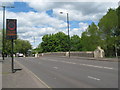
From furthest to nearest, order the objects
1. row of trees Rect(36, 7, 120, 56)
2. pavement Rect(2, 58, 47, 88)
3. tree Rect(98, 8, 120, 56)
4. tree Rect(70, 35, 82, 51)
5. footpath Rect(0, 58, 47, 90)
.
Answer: tree Rect(70, 35, 82, 51), tree Rect(98, 8, 120, 56), row of trees Rect(36, 7, 120, 56), pavement Rect(2, 58, 47, 88), footpath Rect(0, 58, 47, 90)

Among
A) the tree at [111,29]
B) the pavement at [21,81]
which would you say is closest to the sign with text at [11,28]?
the pavement at [21,81]

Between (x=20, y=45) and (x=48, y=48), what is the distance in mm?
21767

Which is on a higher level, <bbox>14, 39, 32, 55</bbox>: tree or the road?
<bbox>14, 39, 32, 55</bbox>: tree

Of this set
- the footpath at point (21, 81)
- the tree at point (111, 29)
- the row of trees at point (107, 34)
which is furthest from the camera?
the tree at point (111, 29)

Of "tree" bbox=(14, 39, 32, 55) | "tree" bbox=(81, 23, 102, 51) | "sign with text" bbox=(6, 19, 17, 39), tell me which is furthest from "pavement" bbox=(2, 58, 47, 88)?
"tree" bbox=(14, 39, 32, 55)

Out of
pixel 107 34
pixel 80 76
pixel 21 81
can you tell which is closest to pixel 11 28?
pixel 21 81

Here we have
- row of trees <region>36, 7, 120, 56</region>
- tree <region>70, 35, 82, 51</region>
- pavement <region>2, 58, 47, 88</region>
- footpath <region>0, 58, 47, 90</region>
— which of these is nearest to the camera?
footpath <region>0, 58, 47, 90</region>

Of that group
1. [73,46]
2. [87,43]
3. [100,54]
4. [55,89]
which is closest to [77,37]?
[73,46]

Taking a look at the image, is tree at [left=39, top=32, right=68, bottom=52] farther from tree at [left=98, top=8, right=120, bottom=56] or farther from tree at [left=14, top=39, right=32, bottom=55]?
tree at [left=98, top=8, right=120, bottom=56]

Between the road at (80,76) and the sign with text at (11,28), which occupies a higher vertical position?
the sign with text at (11,28)

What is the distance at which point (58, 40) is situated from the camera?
12150cm

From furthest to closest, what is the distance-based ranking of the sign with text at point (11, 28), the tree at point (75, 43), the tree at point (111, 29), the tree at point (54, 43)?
the tree at point (75, 43), the tree at point (54, 43), the tree at point (111, 29), the sign with text at point (11, 28)

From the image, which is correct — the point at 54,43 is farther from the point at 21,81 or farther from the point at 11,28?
the point at 21,81

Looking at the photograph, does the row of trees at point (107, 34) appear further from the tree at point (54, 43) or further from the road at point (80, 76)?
the tree at point (54, 43)
